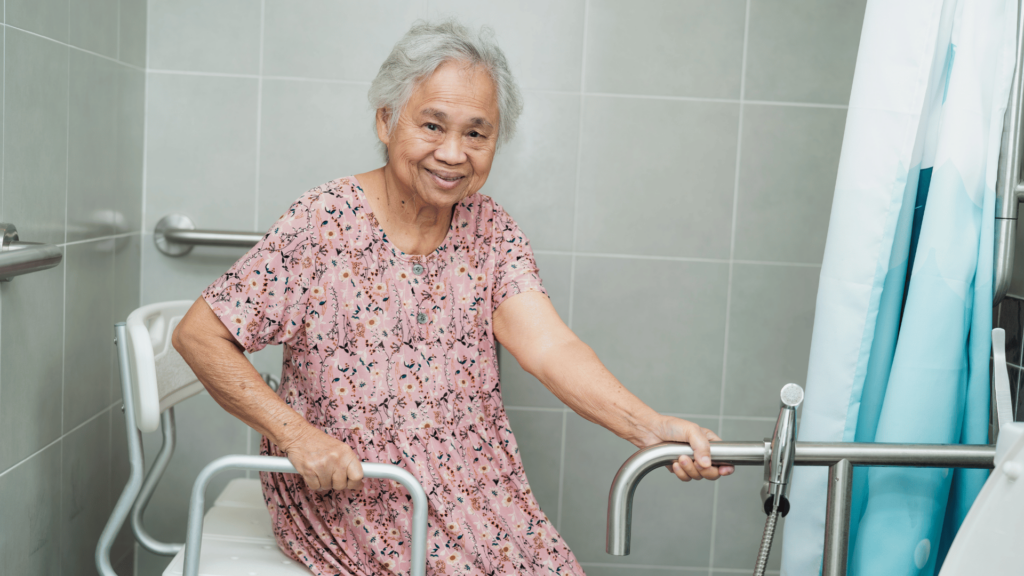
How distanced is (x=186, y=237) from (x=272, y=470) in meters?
0.93

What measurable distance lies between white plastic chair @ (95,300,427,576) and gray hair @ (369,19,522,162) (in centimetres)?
51

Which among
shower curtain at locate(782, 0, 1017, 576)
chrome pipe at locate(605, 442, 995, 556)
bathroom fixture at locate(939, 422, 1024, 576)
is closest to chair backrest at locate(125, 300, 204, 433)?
chrome pipe at locate(605, 442, 995, 556)

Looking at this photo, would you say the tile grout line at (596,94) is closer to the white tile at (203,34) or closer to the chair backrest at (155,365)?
the white tile at (203,34)

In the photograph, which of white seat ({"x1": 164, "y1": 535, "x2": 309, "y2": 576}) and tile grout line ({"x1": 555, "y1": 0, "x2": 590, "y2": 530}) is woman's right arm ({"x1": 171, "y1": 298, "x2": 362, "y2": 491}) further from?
tile grout line ({"x1": 555, "y1": 0, "x2": 590, "y2": 530})

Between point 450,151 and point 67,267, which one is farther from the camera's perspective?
point 67,267

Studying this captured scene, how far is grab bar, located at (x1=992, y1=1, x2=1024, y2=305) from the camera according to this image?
92cm

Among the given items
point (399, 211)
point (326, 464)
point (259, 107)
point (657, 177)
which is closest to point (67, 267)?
point (259, 107)

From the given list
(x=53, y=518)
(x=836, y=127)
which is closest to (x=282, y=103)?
(x=53, y=518)

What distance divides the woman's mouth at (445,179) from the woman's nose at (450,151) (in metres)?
0.02

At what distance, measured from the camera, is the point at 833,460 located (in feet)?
2.81

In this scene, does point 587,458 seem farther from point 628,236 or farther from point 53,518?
point 53,518

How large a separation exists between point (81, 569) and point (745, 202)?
1.65 m

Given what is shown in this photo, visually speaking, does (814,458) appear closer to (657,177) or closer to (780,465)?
(780,465)

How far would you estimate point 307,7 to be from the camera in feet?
5.79
